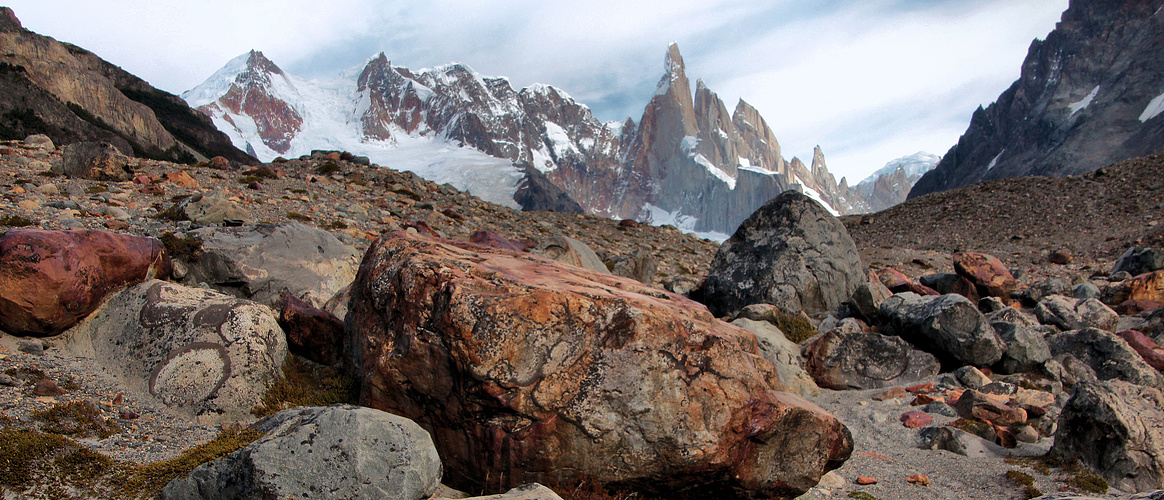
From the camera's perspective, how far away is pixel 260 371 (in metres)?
7.65

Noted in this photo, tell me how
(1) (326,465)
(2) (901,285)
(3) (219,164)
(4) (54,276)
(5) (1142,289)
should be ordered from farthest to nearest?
(3) (219,164), (2) (901,285), (5) (1142,289), (4) (54,276), (1) (326,465)

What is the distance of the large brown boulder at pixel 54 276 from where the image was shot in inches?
277

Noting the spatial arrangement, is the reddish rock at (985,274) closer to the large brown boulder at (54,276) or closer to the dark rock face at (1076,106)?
the large brown boulder at (54,276)

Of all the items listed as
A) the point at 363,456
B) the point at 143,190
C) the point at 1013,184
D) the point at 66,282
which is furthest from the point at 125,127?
the point at 1013,184

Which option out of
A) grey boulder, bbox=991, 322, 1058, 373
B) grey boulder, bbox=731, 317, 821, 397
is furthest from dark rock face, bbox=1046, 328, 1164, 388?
grey boulder, bbox=731, 317, 821, 397

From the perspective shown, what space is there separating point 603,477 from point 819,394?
297 inches

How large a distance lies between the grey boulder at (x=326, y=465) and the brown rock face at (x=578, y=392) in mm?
845

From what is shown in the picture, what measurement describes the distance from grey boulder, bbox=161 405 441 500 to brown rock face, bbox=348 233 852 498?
84 cm

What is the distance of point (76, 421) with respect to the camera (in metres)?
5.92

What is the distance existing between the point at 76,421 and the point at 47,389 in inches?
33.9

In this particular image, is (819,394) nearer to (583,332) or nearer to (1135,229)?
(583,332)

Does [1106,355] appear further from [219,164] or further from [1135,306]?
[219,164]

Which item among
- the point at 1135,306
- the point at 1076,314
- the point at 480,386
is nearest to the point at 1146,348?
the point at 1076,314

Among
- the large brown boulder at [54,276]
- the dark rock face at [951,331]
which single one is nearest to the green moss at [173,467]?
the large brown boulder at [54,276]
